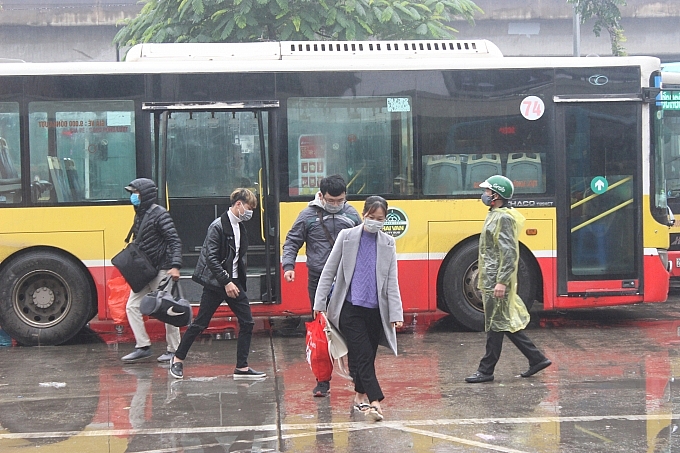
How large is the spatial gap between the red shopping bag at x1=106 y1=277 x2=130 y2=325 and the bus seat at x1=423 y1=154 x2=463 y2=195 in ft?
11.3

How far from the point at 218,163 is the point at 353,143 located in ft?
5.00

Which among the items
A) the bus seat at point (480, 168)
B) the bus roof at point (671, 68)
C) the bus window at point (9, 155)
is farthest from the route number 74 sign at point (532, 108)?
the bus window at point (9, 155)

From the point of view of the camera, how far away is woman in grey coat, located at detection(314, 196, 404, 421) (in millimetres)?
7098

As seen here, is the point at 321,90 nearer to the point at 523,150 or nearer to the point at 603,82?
the point at 523,150

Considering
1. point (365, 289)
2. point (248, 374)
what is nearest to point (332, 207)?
point (365, 289)

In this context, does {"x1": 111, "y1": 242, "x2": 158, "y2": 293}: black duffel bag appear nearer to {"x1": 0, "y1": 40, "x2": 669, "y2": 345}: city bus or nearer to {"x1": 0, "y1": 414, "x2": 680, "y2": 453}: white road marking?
{"x1": 0, "y1": 40, "x2": 669, "y2": 345}: city bus

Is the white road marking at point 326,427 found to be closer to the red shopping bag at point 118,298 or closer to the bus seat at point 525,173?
the red shopping bag at point 118,298

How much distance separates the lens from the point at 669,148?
1437 cm

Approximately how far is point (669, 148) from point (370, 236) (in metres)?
8.61

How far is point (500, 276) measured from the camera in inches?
322

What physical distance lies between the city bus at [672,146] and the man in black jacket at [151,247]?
7.45 metres

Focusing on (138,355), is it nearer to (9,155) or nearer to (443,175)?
(9,155)

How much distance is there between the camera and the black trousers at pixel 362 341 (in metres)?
7.09

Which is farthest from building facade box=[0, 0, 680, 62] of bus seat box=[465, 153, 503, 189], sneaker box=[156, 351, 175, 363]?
sneaker box=[156, 351, 175, 363]
